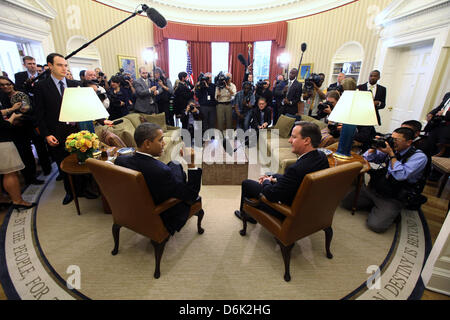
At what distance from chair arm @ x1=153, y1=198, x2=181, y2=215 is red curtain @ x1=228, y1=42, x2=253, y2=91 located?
816 centimetres

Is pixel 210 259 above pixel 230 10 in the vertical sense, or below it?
below

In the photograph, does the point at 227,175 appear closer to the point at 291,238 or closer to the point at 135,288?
the point at 291,238

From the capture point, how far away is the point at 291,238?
167cm

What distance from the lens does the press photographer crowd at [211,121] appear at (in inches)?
87.8

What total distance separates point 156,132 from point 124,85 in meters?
3.87

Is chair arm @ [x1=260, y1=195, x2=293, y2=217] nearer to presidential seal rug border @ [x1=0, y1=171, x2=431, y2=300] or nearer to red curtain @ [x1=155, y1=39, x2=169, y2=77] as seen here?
presidential seal rug border @ [x1=0, y1=171, x2=431, y2=300]

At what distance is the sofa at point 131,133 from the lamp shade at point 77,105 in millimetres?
786

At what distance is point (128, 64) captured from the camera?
733 centimetres

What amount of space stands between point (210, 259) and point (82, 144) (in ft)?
5.83

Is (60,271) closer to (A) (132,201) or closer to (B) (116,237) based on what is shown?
(B) (116,237)

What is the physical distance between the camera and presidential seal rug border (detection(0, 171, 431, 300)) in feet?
5.24

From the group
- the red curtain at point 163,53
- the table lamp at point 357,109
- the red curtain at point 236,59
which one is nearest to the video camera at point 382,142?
the table lamp at point 357,109

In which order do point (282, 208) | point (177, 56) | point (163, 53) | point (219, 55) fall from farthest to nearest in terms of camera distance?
point (219, 55)
point (177, 56)
point (163, 53)
point (282, 208)

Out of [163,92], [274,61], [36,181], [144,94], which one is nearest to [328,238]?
[36,181]
